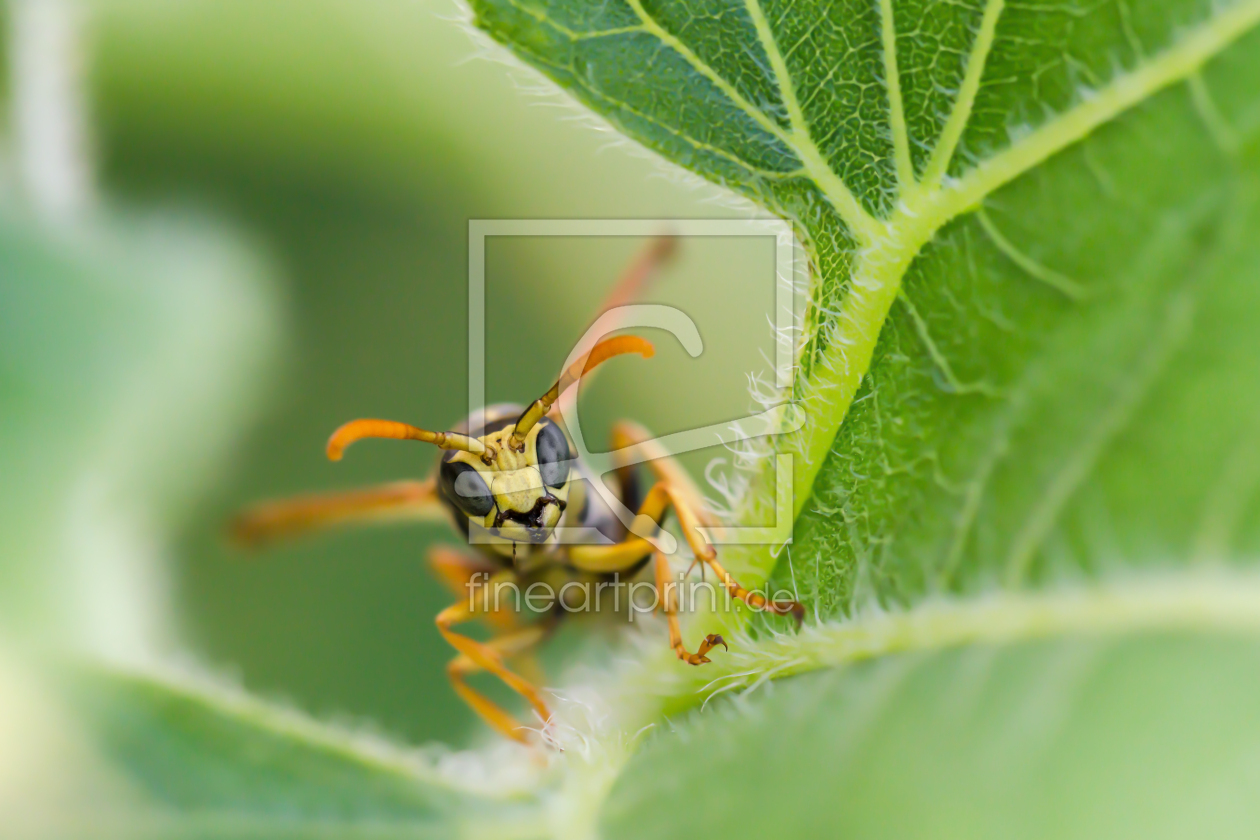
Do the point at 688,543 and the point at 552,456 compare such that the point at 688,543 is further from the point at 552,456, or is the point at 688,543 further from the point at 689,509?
the point at 552,456

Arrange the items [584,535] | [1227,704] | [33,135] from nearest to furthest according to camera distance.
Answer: [1227,704], [584,535], [33,135]

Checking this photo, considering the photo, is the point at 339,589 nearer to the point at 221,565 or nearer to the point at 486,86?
the point at 221,565

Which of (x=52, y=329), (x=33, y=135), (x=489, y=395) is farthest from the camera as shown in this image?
Answer: (x=489, y=395)

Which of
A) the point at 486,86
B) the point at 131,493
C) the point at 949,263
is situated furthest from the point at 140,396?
the point at 949,263

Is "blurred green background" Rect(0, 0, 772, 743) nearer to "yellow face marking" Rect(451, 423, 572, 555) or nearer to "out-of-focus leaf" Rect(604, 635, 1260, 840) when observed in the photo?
"yellow face marking" Rect(451, 423, 572, 555)

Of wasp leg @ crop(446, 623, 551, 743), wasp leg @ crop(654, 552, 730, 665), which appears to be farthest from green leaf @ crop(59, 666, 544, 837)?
wasp leg @ crop(654, 552, 730, 665)

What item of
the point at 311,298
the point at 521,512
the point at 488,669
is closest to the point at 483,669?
Result: the point at 488,669
